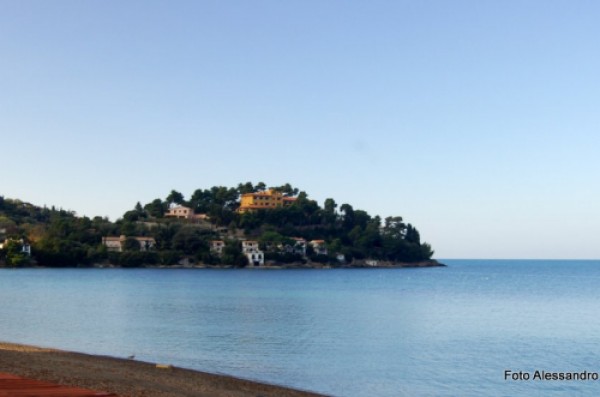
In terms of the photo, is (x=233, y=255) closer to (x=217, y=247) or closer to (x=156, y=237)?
(x=217, y=247)

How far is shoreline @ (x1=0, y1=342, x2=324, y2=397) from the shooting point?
57.2ft

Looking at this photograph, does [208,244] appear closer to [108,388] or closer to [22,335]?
[22,335]

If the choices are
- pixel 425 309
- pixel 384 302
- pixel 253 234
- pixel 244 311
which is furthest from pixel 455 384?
pixel 253 234

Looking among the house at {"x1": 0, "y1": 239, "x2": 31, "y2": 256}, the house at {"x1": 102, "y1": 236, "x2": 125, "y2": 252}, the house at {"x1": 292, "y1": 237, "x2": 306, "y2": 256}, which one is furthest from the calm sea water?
the house at {"x1": 292, "y1": 237, "x2": 306, "y2": 256}

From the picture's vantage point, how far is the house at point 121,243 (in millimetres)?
162125

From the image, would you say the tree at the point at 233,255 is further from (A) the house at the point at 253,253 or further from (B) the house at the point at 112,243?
(B) the house at the point at 112,243

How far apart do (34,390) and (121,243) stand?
154653mm

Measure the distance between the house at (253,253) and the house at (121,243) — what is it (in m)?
24.7

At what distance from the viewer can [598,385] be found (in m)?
23.7

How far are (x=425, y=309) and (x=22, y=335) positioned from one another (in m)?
34.9

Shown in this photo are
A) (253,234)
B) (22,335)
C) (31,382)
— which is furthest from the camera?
(253,234)

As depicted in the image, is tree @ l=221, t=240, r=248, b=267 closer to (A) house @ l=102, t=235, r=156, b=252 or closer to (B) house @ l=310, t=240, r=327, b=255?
(A) house @ l=102, t=235, r=156, b=252

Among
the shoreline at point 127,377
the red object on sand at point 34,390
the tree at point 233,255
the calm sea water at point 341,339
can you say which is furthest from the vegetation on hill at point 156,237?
the red object on sand at point 34,390

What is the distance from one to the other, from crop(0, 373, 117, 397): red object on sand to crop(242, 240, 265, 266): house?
15977 centimetres
